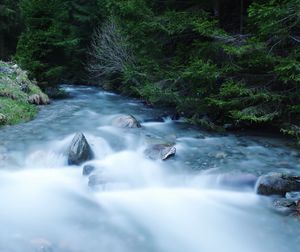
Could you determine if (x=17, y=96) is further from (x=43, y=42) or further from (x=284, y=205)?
(x=284, y=205)

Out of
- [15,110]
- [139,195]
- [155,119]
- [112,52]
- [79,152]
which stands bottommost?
[139,195]

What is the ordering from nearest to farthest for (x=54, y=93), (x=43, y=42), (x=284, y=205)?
(x=284, y=205), (x=43, y=42), (x=54, y=93)

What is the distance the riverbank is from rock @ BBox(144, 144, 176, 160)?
5185mm

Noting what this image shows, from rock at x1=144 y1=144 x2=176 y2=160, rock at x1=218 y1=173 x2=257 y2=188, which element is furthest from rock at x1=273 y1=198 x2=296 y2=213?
rock at x1=144 y1=144 x2=176 y2=160

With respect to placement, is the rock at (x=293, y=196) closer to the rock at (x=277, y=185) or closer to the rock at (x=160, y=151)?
the rock at (x=277, y=185)

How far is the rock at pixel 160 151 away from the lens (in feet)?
29.1

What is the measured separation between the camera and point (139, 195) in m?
7.38

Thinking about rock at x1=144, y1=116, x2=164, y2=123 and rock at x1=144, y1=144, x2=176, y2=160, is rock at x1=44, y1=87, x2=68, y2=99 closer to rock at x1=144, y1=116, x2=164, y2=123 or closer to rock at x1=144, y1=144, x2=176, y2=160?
rock at x1=144, y1=116, x2=164, y2=123

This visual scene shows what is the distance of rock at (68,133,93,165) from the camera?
8.52 meters

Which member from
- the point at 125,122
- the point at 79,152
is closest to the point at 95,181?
the point at 79,152

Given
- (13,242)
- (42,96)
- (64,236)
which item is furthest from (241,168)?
(42,96)

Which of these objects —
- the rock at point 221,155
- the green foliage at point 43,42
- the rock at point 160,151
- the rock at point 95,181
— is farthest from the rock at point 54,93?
the rock at point 95,181

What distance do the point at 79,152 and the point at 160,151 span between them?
6.44 ft

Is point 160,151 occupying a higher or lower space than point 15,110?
lower
